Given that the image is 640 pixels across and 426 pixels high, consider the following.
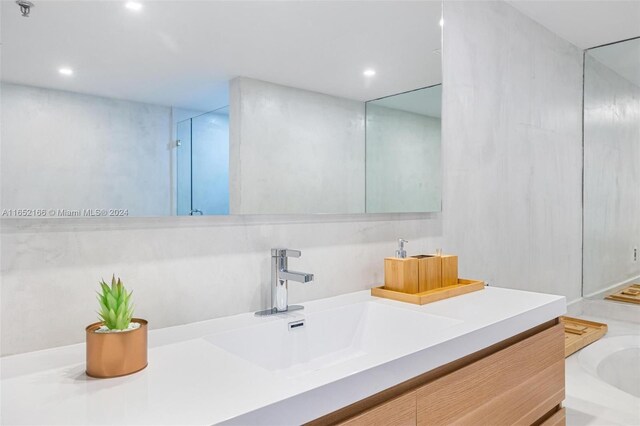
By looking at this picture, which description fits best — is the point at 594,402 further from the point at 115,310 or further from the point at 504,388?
the point at 115,310

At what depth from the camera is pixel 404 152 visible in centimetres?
171

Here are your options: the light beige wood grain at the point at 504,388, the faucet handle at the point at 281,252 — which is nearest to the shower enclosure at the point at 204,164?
the faucet handle at the point at 281,252

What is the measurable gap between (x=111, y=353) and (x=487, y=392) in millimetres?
843

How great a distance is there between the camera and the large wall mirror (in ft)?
2.98

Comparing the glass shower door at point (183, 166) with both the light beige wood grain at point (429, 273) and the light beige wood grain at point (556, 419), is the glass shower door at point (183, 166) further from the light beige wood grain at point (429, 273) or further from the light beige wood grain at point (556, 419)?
the light beige wood grain at point (556, 419)

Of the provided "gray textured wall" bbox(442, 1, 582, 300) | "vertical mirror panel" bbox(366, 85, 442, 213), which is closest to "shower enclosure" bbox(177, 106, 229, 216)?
"vertical mirror panel" bbox(366, 85, 442, 213)

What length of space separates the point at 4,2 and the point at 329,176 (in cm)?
90

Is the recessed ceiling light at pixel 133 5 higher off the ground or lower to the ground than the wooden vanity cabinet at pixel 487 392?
higher

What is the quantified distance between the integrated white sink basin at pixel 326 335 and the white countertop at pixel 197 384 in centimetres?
8

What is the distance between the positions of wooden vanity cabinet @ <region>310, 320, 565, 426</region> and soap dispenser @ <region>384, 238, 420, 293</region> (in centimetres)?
35

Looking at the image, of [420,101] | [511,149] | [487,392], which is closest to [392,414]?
[487,392]

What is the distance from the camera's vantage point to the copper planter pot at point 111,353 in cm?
78

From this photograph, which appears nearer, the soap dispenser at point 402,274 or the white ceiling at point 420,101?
the soap dispenser at point 402,274

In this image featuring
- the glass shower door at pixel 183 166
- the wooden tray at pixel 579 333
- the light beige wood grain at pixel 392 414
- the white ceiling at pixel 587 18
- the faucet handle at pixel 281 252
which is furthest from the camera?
the white ceiling at pixel 587 18
